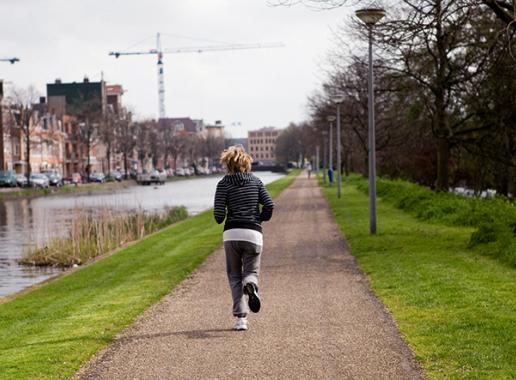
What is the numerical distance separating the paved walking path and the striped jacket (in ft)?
3.93

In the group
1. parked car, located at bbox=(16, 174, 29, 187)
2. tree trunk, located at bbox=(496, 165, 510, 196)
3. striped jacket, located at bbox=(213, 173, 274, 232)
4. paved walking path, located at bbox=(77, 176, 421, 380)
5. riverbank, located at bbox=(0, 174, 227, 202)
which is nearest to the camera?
paved walking path, located at bbox=(77, 176, 421, 380)

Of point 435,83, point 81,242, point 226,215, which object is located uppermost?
point 435,83

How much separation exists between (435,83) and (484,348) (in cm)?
2110

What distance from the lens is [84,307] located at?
11.7 meters

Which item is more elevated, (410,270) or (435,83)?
(435,83)

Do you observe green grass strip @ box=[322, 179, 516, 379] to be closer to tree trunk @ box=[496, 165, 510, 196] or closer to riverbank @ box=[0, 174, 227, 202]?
tree trunk @ box=[496, 165, 510, 196]

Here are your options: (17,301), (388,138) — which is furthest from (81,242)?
(388,138)

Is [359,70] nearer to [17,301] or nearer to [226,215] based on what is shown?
[17,301]

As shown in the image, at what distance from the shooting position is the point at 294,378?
272 inches

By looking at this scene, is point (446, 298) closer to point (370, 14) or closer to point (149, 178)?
point (370, 14)

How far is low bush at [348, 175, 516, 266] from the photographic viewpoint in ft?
49.4

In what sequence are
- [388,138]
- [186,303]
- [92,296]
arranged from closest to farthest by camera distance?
[186,303] < [92,296] < [388,138]

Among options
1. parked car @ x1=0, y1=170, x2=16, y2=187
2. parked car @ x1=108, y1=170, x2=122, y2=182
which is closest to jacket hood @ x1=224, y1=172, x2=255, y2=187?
parked car @ x1=0, y1=170, x2=16, y2=187

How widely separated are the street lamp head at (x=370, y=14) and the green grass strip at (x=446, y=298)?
4806 mm
